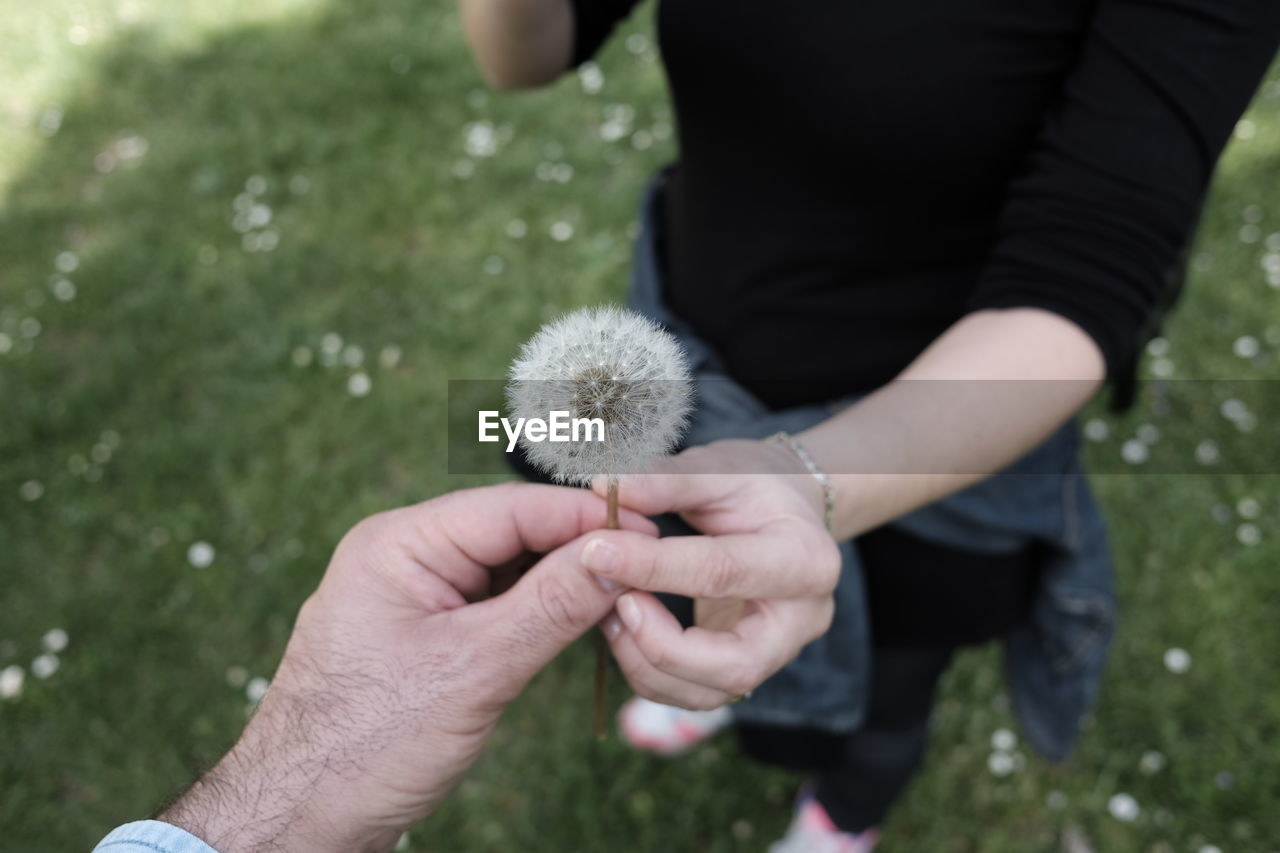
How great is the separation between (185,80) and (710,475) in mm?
4348

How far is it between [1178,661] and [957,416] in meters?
1.76

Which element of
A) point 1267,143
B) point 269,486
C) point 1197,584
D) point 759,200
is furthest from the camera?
point 1267,143

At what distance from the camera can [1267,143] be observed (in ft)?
11.7

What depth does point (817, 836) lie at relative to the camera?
210 cm

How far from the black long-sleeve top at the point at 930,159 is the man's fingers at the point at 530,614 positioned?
2.24 ft

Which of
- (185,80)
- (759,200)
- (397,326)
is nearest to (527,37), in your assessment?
(759,200)

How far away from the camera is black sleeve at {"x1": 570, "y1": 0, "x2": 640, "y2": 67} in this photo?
176 cm

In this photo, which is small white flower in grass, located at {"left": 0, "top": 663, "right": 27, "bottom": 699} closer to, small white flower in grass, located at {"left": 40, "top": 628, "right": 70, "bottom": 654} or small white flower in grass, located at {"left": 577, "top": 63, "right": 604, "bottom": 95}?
small white flower in grass, located at {"left": 40, "top": 628, "right": 70, "bottom": 654}

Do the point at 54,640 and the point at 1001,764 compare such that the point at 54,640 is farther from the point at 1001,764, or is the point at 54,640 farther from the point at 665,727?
the point at 1001,764

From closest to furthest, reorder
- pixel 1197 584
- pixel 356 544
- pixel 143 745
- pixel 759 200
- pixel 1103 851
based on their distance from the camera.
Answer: pixel 356 544 < pixel 759 200 < pixel 1103 851 < pixel 143 745 < pixel 1197 584

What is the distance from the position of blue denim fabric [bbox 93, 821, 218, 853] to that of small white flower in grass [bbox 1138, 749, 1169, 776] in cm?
229

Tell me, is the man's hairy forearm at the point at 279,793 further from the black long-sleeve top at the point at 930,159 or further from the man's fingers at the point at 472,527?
the black long-sleeve top at the point at 930,159

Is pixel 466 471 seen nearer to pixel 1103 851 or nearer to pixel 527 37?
pixel 527 37

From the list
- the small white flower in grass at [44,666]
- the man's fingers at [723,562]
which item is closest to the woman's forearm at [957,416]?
the man's fingers at [723,562]
